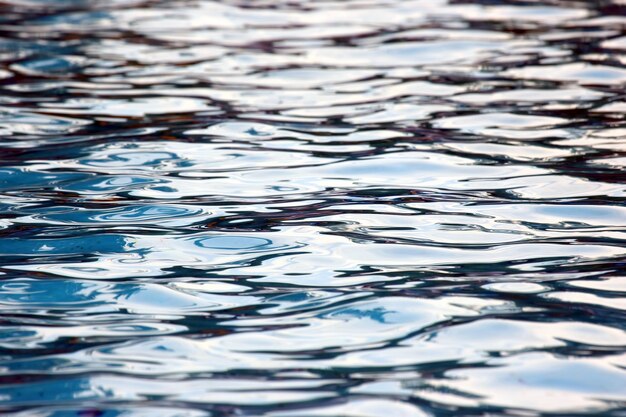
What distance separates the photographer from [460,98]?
5309 millimetres

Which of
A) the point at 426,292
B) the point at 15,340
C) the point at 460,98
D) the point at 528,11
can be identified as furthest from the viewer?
the point at 528,11

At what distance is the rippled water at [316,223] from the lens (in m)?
2.36

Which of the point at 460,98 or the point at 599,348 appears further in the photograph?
the point at 460,98

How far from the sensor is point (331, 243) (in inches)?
130

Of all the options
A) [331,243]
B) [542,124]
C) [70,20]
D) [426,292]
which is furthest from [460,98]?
[70,20]

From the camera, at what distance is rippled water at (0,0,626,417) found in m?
2.36

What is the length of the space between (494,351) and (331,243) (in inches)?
37.1

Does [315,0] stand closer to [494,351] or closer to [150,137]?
[150,137]

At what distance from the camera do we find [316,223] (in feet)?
11.5

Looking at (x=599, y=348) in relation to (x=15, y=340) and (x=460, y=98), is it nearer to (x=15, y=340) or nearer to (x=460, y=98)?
(x=15, y=340)

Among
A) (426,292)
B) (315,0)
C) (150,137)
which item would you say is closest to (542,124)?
(150,137)

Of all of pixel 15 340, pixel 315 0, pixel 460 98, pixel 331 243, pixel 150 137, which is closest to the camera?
pixel 15 340

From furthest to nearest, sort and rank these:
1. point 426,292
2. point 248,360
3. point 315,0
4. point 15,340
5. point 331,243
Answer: point 315,0, point 331,243, point 426,292, point 15,340, point 248,360

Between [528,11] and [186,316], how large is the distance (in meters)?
5.36
